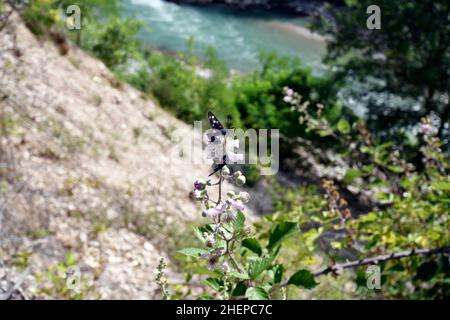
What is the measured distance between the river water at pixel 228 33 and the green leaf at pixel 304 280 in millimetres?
11437

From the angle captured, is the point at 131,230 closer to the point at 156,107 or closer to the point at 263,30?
the point at 156,107

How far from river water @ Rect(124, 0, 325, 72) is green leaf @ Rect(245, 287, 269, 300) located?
11620 mm

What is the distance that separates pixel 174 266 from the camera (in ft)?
14.2

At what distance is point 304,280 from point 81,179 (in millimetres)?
3522

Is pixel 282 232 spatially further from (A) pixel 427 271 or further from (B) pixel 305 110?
(B) pixel 305 110

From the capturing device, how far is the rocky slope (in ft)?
12.8

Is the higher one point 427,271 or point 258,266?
point 258,266

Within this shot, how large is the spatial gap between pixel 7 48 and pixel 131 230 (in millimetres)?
2881

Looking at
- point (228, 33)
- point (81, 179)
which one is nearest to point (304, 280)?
point (81, 179)

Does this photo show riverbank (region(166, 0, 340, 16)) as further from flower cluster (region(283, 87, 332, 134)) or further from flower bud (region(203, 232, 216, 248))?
flower bud (region(203, 232, 216, 248))

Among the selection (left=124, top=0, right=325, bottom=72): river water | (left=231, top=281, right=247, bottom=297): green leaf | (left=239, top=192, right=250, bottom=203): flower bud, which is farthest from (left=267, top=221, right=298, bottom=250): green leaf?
(left=124, top=0, right=325, bottom=72): river water

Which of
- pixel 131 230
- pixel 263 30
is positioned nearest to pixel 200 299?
pixel 131 230

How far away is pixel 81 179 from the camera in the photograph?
4852 millimetres

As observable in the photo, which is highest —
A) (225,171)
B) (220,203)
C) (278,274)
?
(225,171)
